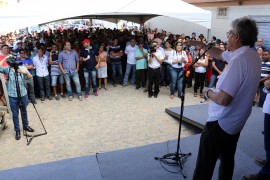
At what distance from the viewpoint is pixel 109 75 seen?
9.55m

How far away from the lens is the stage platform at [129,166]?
3148 mm

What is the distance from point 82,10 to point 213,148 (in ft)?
19.1

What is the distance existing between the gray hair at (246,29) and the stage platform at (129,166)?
184 centimetres

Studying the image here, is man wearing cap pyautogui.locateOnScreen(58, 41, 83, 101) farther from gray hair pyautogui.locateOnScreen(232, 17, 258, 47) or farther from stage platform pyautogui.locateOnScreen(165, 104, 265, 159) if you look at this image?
gray hair pyautogui.locateOnScreen(232, 17, 258, 47)

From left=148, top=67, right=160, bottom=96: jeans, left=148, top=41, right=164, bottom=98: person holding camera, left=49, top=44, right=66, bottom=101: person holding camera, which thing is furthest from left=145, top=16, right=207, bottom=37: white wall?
left=49, top=44, right=66, bottom=101: person holding camera

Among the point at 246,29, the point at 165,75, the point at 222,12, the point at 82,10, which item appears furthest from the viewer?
the point at 222,12

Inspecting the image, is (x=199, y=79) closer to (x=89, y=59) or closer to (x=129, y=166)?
(x=89, y=59)

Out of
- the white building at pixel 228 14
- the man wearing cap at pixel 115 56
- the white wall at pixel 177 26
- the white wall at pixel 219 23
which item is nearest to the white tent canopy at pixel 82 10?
the man wearing cap at pixel 115 56

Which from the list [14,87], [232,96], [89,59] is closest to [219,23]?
[89,59]

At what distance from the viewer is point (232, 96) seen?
6.40 ft

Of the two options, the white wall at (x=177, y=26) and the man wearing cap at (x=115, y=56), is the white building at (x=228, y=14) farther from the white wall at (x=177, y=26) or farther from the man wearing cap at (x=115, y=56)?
the man wearing cap at (x=115, y=56)

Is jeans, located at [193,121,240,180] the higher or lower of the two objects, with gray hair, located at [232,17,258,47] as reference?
lower

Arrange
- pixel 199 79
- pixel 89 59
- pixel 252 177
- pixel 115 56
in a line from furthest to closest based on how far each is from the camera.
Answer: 1. pixel 115 56
2. pixel 199 79
3. pixel 89 59
4. pixel 252 177

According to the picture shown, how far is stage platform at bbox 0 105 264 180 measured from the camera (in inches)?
124
